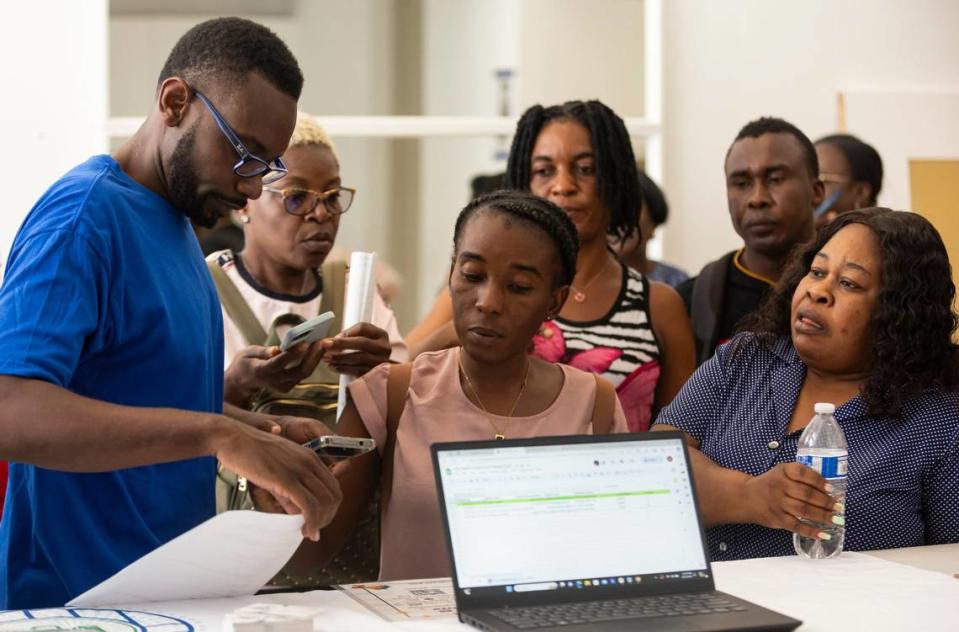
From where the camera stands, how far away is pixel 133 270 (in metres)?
1.83

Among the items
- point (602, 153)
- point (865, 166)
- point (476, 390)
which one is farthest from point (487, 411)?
point (865, 166)

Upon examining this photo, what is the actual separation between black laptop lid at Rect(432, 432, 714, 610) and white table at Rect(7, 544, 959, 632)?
0.11 metres

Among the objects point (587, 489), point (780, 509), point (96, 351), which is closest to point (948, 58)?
point (780, 509)

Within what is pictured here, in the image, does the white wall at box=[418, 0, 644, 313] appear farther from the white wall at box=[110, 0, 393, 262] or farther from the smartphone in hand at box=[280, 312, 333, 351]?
the smartphone in hand at box=[280, 312, 333, 351]

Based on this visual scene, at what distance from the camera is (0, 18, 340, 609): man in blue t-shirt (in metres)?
1.64

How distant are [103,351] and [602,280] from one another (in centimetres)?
142

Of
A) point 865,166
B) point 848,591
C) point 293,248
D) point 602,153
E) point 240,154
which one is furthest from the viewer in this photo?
point 865,166

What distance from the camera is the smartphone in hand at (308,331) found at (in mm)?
2318

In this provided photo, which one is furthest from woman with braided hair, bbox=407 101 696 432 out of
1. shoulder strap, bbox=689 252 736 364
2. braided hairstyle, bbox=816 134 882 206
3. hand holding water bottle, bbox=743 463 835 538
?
braided hairstyle, bbox=816 134 882 206

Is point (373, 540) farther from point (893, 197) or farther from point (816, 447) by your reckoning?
point (893, 197)

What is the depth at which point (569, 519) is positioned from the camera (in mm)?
1833

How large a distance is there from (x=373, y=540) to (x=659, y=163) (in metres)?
3.41

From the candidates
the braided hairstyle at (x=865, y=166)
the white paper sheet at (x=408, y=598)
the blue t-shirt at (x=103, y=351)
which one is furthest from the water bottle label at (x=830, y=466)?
the braided hairstyle at (x=865, y=166)

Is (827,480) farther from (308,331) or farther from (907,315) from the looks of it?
(308,331)
